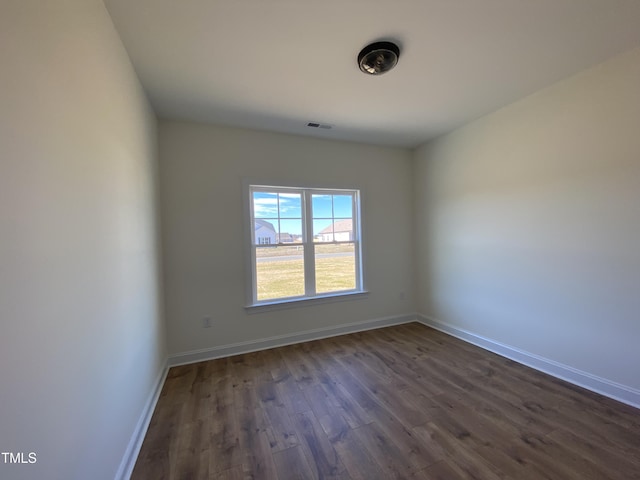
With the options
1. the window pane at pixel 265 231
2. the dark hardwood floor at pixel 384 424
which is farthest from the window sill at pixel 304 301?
the window pane at pixel 265 231

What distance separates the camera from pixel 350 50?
1828 millimetres

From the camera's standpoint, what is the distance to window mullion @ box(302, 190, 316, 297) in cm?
348

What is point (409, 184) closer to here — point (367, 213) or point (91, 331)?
point (367, 213)

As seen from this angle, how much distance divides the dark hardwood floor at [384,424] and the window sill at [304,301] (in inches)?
25.0

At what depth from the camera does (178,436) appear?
1805mm

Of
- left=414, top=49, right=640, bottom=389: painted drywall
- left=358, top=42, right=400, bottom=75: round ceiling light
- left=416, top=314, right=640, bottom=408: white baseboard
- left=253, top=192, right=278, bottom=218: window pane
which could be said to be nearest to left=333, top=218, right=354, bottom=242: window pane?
left=253, top=192, right=278, bottom=218: window pane

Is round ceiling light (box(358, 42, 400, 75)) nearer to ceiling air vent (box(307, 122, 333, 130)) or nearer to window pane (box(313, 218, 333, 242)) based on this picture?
ceiling air vent (box(307, 122, 333, 130))

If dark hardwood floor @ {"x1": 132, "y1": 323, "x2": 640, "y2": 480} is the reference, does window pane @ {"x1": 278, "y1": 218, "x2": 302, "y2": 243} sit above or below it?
above

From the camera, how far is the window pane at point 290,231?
11.1 feet

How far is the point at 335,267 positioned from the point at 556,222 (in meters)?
2.41

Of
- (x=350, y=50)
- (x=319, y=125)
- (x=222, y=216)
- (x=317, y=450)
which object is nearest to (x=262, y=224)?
(x=222, y=216)

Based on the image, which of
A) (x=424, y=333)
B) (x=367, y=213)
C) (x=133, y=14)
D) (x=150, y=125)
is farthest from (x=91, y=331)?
(x=424, y=333)

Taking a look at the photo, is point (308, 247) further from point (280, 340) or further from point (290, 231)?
point (280, 340)

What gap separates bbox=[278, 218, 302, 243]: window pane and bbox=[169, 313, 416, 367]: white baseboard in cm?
121
